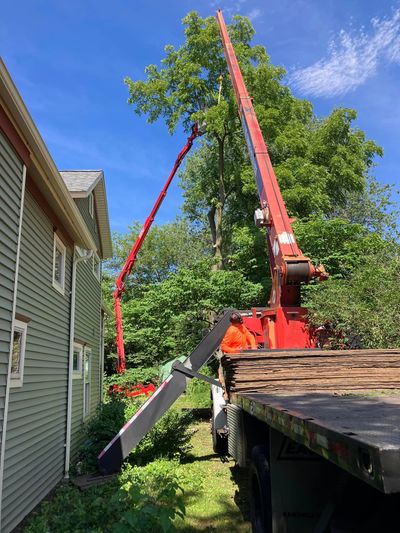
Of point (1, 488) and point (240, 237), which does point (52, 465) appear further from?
point (240, 237)

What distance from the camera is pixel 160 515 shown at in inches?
121

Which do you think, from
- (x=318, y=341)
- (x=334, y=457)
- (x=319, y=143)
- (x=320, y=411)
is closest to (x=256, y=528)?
(x=320, y=411)

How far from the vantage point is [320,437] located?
1.96 meters

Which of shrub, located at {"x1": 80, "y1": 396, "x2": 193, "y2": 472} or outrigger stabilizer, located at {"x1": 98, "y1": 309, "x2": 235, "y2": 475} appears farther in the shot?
shrub, located at {"x1": 80, "y1": 396, "x2": 193, "y2": 472}

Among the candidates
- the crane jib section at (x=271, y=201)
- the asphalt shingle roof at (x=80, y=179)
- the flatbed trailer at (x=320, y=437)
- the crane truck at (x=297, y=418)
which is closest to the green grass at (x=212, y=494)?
the crane truck at (x=297, y=418)

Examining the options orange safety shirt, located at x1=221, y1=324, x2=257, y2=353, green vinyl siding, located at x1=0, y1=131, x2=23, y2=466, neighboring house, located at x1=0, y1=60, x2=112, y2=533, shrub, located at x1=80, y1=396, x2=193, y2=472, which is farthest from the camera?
shrub, located at x1=80, y1=396, x2=193, y2=472

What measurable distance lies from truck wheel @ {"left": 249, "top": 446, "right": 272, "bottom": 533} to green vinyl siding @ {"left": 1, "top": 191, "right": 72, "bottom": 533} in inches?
116

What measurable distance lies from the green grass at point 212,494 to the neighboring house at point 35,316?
2115 millimetres

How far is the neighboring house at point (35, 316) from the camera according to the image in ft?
17.1

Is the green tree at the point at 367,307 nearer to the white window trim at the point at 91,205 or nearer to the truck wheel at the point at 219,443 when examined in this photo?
the truck wheel at the point at 219,443

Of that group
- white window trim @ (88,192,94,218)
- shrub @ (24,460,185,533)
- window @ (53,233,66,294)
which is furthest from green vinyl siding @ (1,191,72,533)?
white window trim @ (88,192,94,218)

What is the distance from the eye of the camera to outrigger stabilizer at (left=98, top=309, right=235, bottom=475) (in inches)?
248

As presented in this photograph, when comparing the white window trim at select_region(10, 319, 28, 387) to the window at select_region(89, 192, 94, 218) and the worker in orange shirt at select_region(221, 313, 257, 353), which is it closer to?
the worker in orange shirt at select_region(221, 313, 257, 353)

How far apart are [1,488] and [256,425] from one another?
2833 millimetres
